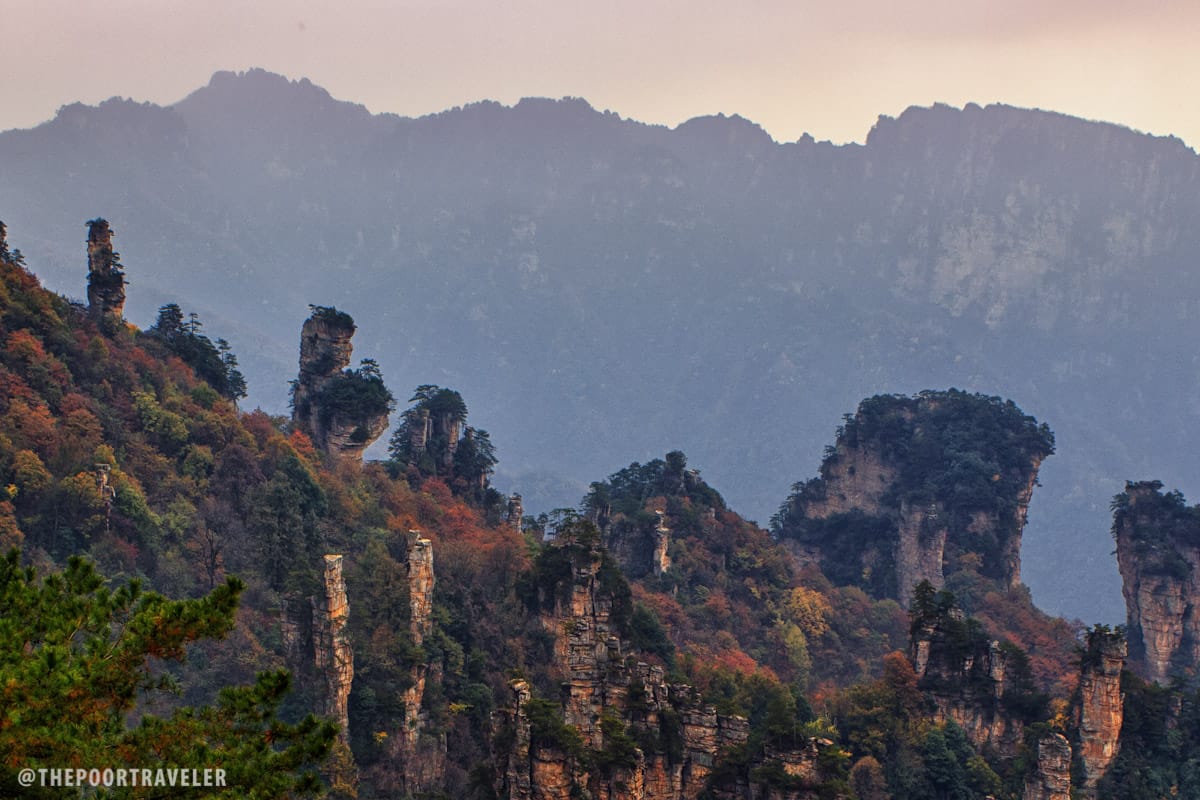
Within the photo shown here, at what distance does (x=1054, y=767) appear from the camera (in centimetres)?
3806

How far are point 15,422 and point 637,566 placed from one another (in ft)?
107

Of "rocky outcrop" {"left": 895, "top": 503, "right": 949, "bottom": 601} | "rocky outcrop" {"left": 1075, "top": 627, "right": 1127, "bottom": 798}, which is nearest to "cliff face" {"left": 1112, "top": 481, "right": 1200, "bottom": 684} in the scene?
"rocky outcrop" {"left": 895, "top": 503, "right": 949, "bottom": 601}

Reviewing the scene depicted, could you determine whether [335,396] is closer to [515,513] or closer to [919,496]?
[515,513]

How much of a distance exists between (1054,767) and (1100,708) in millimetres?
4833

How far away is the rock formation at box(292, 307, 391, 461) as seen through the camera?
62.4 metres

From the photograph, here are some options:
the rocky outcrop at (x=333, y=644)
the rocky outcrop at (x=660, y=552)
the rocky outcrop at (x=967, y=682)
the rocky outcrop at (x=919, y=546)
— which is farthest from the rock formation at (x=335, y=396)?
the rocky outcrop at (x=919, y=546)

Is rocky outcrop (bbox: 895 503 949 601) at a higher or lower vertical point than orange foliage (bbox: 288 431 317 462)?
lower

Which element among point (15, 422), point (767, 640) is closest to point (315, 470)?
point (15, 422)

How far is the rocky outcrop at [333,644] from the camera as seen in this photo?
39.3 m

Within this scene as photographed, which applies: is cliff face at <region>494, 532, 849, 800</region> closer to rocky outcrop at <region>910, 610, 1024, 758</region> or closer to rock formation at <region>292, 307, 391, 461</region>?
rocky outcrop at <region>910, 610, 1024, 758</region>

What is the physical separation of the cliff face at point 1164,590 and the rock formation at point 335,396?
42531 millimetres

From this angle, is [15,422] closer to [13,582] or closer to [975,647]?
[13,582]

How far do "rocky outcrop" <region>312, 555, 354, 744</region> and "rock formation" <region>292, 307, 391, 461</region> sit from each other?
22.1 metres

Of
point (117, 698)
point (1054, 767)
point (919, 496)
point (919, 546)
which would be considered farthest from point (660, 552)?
point (117, 698)
